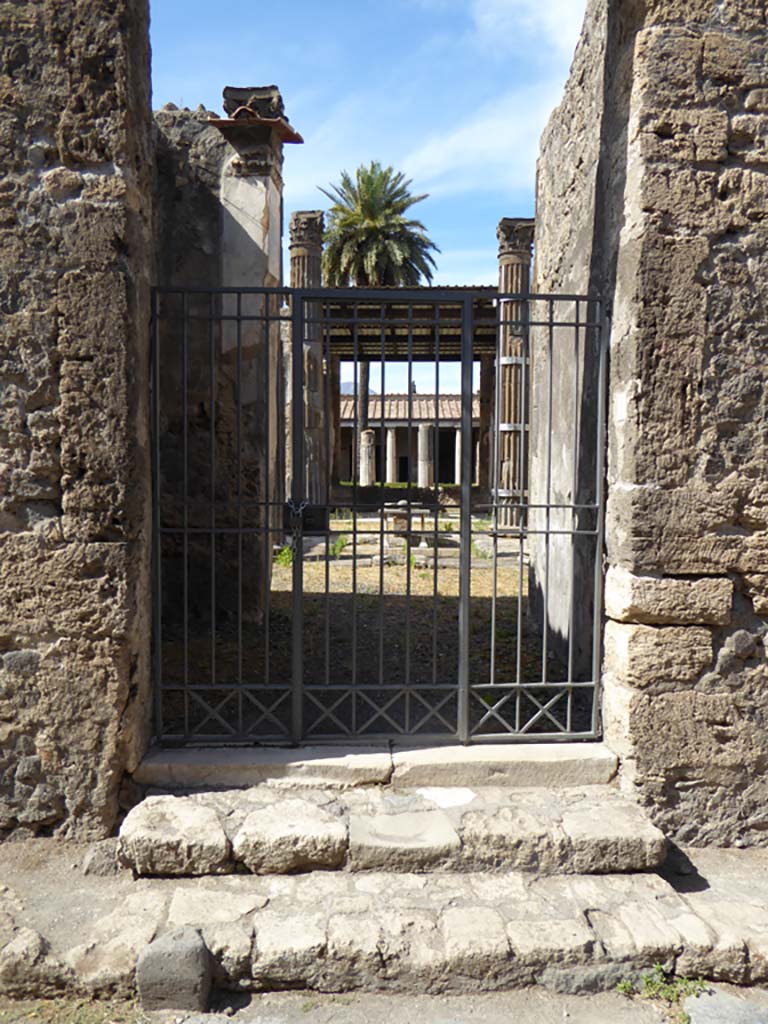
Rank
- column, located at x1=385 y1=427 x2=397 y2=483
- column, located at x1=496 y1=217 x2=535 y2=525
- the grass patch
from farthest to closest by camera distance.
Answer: column, located at x1=385 y1=427 x2=397 y2=483, column, located at x1=496 y1=217 x2=535 y2=525, the grass patch

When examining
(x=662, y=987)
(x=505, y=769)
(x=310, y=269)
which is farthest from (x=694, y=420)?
(x=310, y=269)

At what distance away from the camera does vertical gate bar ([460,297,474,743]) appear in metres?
4.17

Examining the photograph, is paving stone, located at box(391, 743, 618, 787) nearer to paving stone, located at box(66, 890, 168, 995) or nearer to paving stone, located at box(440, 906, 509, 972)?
paving stone, located at box(440, 906, 509, 972)

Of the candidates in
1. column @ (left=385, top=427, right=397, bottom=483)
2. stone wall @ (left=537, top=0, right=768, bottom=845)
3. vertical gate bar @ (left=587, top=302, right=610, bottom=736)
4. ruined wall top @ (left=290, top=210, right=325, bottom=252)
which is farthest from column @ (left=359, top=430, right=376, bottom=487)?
stone wall @ (left=537, top=0, right=768, bottom=845)

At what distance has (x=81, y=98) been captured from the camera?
3.63m

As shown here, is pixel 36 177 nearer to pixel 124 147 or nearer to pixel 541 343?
pixel 124 147

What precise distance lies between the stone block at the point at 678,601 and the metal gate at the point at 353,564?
41 centimetres

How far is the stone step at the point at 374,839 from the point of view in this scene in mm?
3480

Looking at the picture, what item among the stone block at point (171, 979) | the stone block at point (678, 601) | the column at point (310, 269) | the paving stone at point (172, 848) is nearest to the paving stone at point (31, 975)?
the stone block at point (171, 979)

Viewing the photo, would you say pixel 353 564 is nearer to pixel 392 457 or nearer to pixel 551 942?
pixel 551 942

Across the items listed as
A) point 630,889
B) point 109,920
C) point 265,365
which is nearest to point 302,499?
point 265,365

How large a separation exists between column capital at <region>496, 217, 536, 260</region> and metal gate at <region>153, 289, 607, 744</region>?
9.60 metres

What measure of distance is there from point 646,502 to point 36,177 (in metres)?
3.11

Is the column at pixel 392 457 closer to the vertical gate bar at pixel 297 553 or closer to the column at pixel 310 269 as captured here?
the column at pixel 310 269
